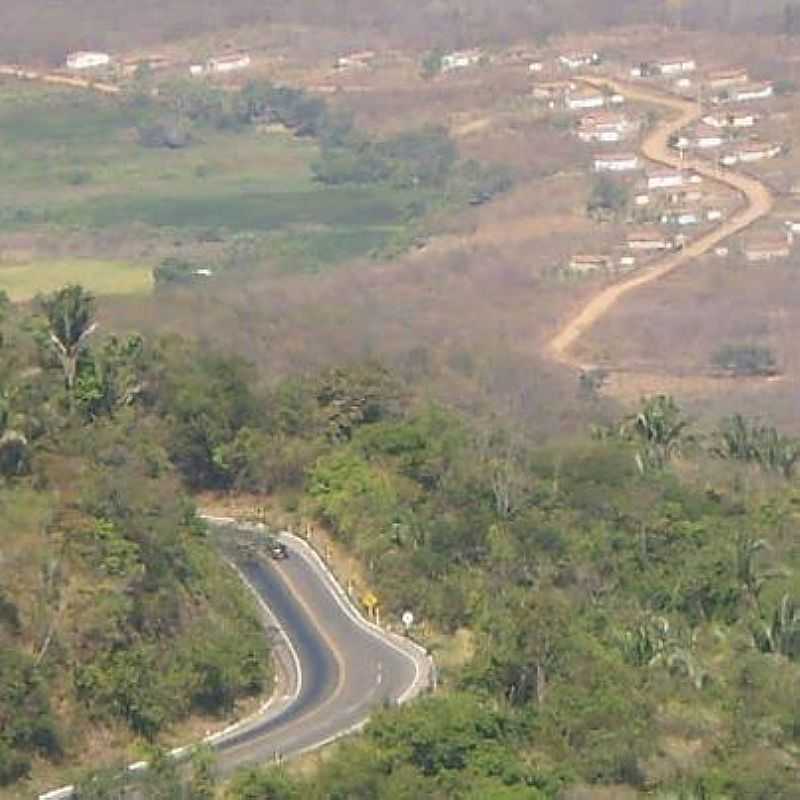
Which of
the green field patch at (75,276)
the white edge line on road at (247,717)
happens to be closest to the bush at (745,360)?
the green field patch at (75,276)

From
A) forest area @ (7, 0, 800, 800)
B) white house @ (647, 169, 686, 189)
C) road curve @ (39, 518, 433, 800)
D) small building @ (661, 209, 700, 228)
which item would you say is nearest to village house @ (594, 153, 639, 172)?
white house @ (647, 169, 686, 189)

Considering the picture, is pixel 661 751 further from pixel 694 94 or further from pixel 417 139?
pixel 694 94

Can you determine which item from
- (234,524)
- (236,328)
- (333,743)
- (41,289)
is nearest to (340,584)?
(234,524)

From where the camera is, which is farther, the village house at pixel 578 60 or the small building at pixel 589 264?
the village house at pixel 578 60

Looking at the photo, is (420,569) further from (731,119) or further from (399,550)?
(731,119)

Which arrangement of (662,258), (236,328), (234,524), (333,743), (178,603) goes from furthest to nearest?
(662,258) → (236,328) → (234,524) → (178,603) → (333,743)

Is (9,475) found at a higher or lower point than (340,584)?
higher

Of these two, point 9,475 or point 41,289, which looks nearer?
point 9,475

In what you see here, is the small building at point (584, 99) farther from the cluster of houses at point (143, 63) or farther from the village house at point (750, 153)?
the cluster of houses at point (143, 63)
